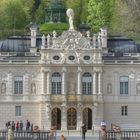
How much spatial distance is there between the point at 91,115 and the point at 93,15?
42.3 meters

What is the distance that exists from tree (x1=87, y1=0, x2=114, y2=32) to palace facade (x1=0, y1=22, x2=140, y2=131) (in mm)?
37426

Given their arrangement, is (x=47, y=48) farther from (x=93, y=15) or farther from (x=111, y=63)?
(x=93, y=15)

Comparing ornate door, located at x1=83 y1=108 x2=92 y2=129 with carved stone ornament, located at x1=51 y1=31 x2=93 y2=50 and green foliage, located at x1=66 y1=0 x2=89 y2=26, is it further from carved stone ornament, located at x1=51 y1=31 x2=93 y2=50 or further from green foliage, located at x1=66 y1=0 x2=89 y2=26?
green foliage, located at x1=66 y1=0 x2=89 y2=26

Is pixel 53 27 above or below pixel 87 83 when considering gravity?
above

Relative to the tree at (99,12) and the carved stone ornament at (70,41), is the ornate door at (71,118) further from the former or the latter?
the tree at (99,12)

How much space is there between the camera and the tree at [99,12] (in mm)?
126669

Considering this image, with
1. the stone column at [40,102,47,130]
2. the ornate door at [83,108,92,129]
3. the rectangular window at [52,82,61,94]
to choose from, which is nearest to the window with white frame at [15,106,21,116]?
the stone column at [40,102,47,130]

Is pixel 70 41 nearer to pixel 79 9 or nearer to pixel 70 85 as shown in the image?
pixel 70 85

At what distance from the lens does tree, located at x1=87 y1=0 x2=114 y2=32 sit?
416ft

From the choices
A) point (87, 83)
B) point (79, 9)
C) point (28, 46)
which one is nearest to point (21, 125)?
point (87, 83)

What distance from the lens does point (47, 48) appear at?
8750 centimetres

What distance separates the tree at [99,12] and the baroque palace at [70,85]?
37462 millimetres

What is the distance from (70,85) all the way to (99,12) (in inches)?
1631

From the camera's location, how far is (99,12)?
418ft
